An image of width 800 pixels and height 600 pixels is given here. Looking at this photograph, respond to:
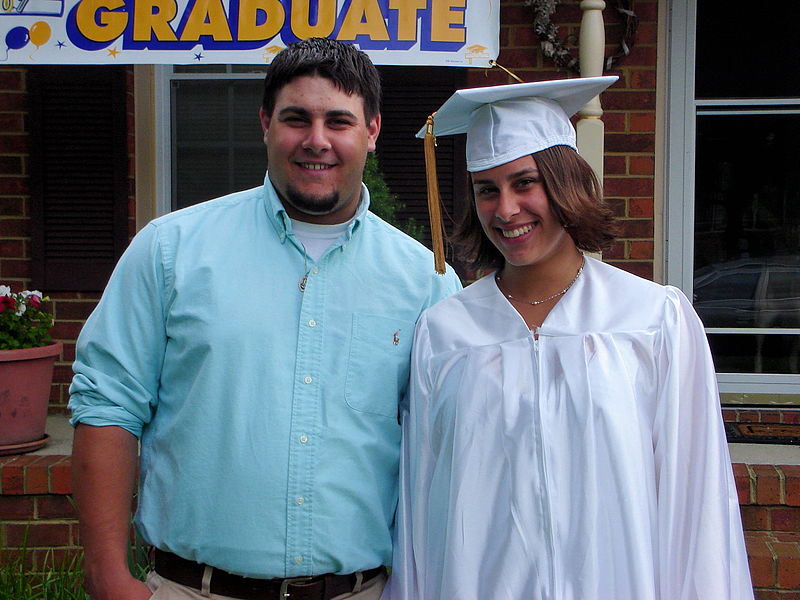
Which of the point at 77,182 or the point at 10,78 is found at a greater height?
the point at 10,78

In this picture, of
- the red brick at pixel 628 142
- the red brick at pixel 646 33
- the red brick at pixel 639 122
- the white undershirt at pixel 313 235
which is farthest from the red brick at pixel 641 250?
the white undershirt at pixel 313 235

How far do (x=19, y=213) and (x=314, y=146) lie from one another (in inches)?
137

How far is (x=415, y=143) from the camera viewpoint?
512 cm

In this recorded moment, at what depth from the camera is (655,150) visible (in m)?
4.96

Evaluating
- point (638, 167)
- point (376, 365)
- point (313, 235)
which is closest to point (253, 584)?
point (376, 365)

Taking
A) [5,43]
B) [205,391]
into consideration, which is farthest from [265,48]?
[205,391]

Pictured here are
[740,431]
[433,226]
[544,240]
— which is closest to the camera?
[544,240]

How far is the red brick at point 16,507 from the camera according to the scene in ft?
12.9

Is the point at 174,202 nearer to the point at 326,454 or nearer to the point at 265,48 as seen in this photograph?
the point at 265,48

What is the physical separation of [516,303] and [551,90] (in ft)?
1.80

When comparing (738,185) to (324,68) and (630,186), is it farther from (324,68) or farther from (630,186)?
(324,68)

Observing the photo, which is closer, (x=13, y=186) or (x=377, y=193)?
(x=377, y=193)

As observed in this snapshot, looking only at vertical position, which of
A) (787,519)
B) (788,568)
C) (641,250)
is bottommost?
(788,568)

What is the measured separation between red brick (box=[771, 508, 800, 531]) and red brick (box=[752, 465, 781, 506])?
5cm
